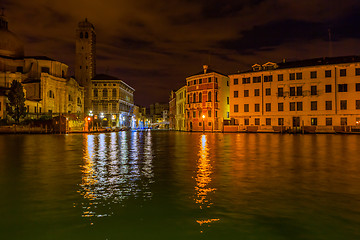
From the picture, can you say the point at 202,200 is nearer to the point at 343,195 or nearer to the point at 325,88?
the point at 343,195

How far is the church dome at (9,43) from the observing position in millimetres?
66938

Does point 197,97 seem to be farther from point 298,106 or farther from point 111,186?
point 111,186

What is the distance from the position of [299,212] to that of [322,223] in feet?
1.96

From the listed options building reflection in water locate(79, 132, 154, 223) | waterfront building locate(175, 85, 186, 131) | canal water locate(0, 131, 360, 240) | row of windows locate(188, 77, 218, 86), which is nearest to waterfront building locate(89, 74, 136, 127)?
Result: waterfront building locate(175, 85, 186, 131)

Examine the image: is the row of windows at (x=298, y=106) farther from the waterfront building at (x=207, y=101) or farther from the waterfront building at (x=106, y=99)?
the waterfront building at (x=106, y=99)

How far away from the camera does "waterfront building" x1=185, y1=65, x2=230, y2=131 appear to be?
62.8m

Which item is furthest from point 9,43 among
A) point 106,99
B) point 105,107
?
point 105,107

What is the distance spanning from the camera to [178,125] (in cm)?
8694

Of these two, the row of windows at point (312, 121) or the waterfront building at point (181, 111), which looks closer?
the row of windows at point (312, 121)

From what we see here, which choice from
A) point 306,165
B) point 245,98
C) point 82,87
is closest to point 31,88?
point 82,87

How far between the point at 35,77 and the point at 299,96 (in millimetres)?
59323

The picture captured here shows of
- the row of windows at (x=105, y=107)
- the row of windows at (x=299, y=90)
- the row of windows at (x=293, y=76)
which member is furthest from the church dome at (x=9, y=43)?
the row of windows at (x=299, y=90)

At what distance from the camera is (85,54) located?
86.9 meters

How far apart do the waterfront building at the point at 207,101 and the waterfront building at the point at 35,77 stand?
104 feet
